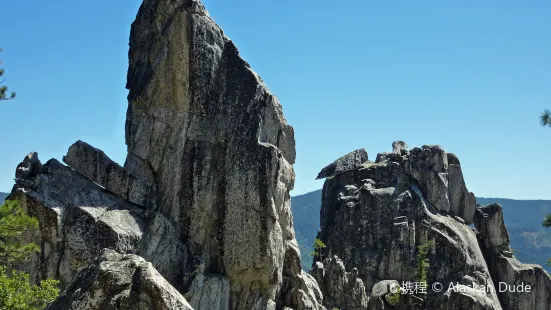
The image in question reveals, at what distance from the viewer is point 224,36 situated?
34281mm

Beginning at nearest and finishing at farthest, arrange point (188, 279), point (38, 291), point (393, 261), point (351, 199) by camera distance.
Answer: point (38, 291)
point (188, 279)
point (393, 261)
point (351, 199)

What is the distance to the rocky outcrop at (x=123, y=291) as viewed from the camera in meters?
12.7

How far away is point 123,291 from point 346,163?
5134 centimetres

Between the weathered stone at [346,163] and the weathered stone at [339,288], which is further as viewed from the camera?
the weathered stone at [346,163]

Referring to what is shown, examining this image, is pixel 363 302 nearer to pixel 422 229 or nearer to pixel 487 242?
pixel 422 229

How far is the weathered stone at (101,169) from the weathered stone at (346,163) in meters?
33.3

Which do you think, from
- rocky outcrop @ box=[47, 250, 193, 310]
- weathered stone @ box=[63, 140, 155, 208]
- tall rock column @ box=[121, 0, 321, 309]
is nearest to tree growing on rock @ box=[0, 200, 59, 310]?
rocky outcrop @ box=[47, 250, 193, 310]

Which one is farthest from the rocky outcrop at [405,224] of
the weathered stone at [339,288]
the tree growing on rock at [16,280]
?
the tree growing on rock at [16,280]

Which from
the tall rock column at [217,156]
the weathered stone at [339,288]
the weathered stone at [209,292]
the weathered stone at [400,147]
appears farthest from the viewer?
the weathered stone at [400,147]

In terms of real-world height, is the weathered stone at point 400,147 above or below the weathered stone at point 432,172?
above

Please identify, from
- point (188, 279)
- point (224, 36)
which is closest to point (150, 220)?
point (188, 279)

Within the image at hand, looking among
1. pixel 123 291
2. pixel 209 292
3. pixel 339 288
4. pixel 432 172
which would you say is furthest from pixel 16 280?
pixel 432 172

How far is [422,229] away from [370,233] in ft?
14.5

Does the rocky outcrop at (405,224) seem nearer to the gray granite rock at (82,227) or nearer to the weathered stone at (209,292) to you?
the weathered stone at (209,292)
